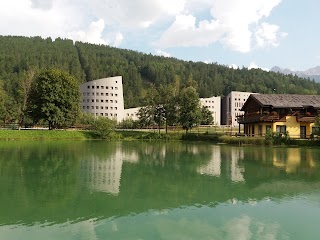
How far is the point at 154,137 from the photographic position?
64.7 metres

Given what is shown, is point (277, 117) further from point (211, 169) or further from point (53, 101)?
Result: point (53, 101)

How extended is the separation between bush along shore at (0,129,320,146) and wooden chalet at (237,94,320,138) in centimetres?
479

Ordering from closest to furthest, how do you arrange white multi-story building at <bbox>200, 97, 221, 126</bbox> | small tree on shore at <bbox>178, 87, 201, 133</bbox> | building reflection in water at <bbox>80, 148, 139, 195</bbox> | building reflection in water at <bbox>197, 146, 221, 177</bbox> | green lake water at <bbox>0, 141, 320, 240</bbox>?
1. green lake water at <bbox>0, 141, 320, 240</bbox>
2. building reflection in water at <bbox>80, 148, 139, 195</bbox>
3. building reflection in water at <bbox>197, 146, 221, 177</bbox>
4. small tree on shore at <bbox>178, 87, 201, 133</bbox>
5. white multi-story building at <bbox>200, 97, 221, 126</bbox>

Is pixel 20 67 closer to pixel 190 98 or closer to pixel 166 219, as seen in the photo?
pixel 190 98

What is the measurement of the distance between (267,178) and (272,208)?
23.1 feet

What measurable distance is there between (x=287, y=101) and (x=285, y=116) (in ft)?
10.9

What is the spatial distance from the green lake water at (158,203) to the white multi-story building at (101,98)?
92.7 m

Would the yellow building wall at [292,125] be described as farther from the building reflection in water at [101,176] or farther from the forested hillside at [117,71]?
the forested hillside at [117,71]

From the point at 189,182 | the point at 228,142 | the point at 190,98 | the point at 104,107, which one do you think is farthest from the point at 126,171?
the point at 104,107

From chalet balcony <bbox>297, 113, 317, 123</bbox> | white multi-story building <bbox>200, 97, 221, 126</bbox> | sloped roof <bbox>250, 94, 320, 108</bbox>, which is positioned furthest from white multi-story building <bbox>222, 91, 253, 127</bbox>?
chalet balcony <bbox>297, 113, 317, 123</bbox>

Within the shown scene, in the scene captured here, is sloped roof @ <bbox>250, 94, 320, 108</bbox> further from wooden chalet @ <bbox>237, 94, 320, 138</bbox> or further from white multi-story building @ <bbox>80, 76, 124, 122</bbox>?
white multi-story building @ <bbox>80, 76, 124, 122</bbox>

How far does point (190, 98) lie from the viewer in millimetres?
65062

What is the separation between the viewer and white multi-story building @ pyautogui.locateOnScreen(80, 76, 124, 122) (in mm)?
115375

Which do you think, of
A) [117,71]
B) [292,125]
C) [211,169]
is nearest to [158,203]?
[211,169]
